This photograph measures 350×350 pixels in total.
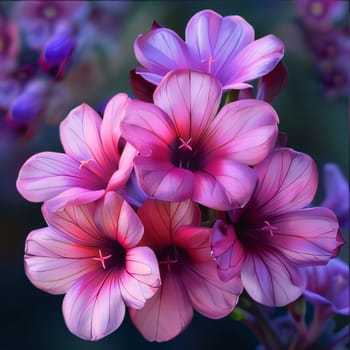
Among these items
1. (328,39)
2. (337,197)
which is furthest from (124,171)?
(328,39)

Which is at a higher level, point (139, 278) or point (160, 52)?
point (160, 52)

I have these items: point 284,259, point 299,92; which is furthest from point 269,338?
point 299,92

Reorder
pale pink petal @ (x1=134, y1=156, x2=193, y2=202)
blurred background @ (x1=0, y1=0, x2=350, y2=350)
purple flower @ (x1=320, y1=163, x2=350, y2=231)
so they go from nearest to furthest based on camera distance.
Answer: pale pink petal @ (x1=134, y1=156, x2=193, y2=202) → purple flower @ (x1=320, y1=163, x2=350, y2=231) → blurred background @ (x1=0, y1=0, x2=350, y2=350)

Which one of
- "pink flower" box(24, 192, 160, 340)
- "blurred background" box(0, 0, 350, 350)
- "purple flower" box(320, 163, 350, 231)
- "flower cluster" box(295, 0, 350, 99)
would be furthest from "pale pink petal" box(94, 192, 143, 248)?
"flower cluster" box(295, 0, 350, 99)

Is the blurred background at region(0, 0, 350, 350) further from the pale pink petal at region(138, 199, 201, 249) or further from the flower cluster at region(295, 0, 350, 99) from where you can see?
the pale pink petal at region(138, 199, 201, 249)

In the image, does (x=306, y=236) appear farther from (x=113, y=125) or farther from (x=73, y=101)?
(x=73, y=101)

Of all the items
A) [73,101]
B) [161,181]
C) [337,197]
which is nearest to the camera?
[161,181]
